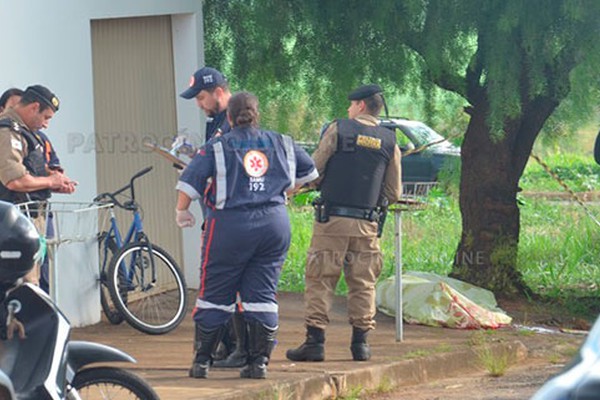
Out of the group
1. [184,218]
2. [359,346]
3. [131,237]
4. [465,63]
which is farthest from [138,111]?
[184,218]

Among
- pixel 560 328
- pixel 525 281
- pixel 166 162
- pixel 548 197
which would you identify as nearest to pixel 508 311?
pixel 560 328

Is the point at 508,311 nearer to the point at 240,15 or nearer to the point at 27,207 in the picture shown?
the point at 240,15

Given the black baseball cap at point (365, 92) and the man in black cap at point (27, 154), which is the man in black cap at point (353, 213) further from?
the man in black cap at point (27, 154)

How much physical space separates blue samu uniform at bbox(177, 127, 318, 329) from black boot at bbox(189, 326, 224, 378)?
51 millimetres

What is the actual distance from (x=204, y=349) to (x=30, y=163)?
5.58ft

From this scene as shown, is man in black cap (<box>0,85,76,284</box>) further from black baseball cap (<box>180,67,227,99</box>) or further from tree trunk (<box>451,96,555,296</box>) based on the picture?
tree trunk (<box>451,96,555,296</box>)

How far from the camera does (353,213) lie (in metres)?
9.80

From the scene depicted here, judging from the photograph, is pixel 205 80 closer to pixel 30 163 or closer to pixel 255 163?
pixel 255 163

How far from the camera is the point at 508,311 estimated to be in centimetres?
1269

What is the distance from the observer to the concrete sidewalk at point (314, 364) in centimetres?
876

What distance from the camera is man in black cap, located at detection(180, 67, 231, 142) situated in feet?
31.1

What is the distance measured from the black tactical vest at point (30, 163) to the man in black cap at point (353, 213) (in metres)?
1.81

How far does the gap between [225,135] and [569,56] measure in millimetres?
4055

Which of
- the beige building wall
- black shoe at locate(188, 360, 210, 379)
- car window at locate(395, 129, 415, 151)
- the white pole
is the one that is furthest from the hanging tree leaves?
car window at locate(395, 129, 415, 151)
